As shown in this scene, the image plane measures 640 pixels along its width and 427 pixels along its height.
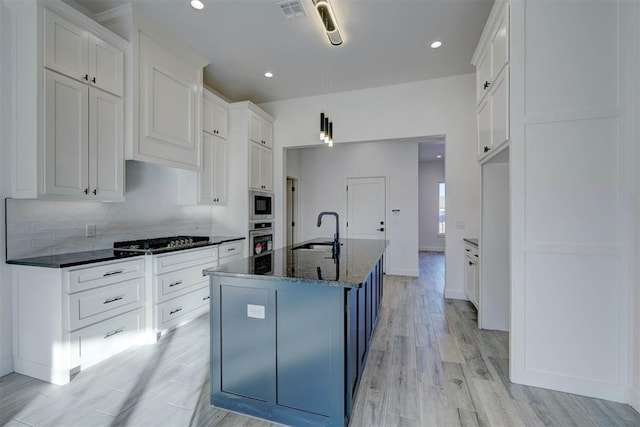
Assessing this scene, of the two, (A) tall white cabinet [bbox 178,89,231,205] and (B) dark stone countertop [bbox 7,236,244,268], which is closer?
(B) dark stone countertop [bbox 7,236,244,268]

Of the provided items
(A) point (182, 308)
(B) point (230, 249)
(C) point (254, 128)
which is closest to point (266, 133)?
(C) point (254, 128)

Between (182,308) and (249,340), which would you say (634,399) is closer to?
(249,340)

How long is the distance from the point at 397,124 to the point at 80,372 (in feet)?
14.5

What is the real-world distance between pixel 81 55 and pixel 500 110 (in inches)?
134

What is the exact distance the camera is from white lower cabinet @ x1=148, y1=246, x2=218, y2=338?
107 inches

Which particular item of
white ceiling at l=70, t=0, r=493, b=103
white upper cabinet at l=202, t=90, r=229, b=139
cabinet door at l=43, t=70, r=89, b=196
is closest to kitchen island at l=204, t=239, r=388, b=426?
cabinet door at l=43, t=70, r=89, b=196

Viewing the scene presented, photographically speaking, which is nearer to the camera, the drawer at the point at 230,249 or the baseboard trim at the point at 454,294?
the drawer at the point at 230,249

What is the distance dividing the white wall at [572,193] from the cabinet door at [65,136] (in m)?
3.33

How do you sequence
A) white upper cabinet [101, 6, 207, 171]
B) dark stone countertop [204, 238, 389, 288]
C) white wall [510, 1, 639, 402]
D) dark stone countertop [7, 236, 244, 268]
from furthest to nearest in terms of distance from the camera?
white upper cabinet [101, 6, 207, 171], dark stone countertop [7, 236, 244, 268], white wall [510, 1, 639, 402], dark stone countertop [204, 238, 389, 288]

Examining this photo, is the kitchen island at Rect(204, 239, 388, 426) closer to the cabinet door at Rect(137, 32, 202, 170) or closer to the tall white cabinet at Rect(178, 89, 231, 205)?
the cabinet door at Rect(137, 32, 202, 170)

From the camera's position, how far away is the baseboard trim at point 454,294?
4.02 meters

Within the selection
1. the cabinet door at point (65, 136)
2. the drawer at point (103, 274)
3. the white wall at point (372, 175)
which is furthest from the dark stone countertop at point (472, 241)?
the cabinet door at point (65, 136)

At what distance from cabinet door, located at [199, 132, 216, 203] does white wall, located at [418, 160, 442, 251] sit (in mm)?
7654

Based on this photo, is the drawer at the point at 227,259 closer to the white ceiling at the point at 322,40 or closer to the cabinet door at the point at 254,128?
the cabinet door at the point at 254,128
